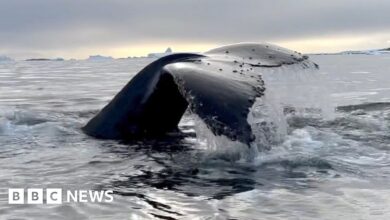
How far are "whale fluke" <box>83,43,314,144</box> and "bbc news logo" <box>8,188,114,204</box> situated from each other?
940 mm

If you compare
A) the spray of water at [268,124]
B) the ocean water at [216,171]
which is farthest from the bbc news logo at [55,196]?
the spray of water at [268,124]

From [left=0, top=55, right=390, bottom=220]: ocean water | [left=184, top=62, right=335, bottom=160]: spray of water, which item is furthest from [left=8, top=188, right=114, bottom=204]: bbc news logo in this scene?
[left=184, top=62, right=335, bottom=160]: spray of water

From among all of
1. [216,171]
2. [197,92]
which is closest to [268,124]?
[216,171]

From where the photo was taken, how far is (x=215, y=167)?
510 cm

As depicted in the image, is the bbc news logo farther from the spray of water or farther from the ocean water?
the spray of water

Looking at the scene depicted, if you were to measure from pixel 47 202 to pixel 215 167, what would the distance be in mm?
1550

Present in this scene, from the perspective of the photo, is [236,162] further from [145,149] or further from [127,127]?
[127,127]

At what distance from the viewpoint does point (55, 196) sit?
4.25 meters

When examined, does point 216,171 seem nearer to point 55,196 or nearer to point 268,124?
point 55,196

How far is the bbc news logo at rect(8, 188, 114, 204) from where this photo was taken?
4.14m

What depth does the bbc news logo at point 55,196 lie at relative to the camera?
414 centimetres

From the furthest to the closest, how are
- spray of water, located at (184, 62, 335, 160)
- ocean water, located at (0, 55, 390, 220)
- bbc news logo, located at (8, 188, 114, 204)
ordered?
spray of water, located at (184, 62, 335, 160)
bbc news logo, located at (8, 188, 114, 204)
ocean water, located at (0, 55, 390, 220)

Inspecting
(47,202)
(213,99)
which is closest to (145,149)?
(213,99)

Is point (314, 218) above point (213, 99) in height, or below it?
below
